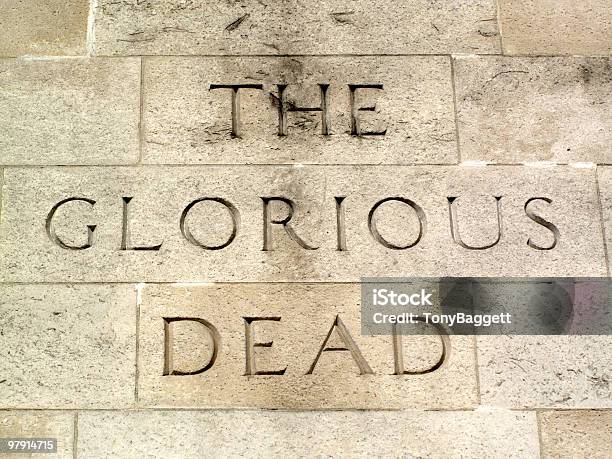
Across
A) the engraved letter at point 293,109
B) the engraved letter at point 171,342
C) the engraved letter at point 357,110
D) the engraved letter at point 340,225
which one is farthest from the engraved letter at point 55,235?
the engraved letter at point 357,110

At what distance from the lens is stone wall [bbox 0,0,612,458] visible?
13.5ft

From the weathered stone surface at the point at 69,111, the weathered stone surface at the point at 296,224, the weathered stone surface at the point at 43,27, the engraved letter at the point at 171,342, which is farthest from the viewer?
the weathered stone surface at the point at 43,27

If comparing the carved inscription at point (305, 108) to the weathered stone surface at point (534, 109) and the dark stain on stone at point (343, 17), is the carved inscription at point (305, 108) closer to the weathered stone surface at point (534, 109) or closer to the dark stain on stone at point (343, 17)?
the dark stain on stone at point (343, 17)

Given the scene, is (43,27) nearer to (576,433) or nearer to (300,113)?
(300,113)

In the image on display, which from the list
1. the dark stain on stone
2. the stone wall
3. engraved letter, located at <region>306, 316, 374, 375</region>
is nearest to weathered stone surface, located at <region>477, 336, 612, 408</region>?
the stone wall

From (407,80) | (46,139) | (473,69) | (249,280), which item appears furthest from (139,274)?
(473,69)

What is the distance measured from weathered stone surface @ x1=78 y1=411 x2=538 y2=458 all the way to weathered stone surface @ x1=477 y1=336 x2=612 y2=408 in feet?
0.44

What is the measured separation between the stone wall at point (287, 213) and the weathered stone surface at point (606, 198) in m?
0.01

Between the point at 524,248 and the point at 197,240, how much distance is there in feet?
6.13

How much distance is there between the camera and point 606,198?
14.7ft

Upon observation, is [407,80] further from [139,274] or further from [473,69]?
[139,274]

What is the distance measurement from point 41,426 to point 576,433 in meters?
2.88

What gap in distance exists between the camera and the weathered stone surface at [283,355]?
4148 mm

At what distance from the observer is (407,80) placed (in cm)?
463
